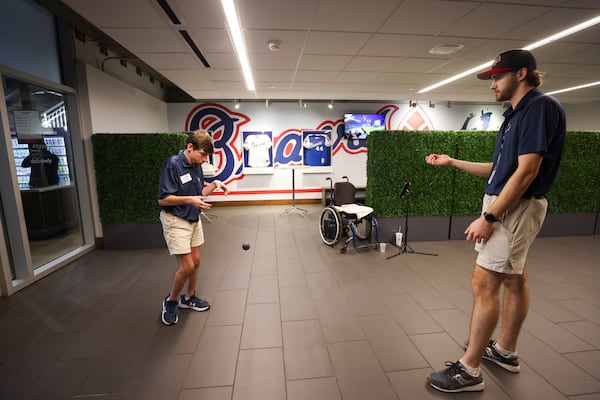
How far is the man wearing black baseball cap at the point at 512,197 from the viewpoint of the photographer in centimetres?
132

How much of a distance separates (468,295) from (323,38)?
123 inches

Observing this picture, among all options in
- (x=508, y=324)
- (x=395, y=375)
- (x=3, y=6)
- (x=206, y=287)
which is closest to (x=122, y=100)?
(x=3, y=6)

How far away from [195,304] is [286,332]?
89 cm

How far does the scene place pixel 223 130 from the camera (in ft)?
23.8

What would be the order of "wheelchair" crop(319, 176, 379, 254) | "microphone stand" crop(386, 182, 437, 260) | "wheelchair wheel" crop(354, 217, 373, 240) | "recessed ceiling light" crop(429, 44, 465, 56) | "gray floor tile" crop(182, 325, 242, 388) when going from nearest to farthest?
1. "gray floor tile" crop(182, 325, 242, 388)
2. "recessed ceiling light" crop(429, 44, 465, 56)
3. "microphone stand" crop(386, 182, 437, 260)
4. "wheelchair" crop(319, 176, 379, 254)
5. "wheelchair wheel" crop(354, 217, 373, 240)

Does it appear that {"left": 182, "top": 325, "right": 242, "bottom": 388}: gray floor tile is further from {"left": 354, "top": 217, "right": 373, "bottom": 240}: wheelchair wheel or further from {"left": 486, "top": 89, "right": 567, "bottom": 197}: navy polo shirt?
{"left": 354, "top": 217, "right": 373, "bottom": 240}: wheelchair wheel

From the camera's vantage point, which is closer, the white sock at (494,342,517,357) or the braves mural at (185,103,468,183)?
the white sock at (494,342,517,357)

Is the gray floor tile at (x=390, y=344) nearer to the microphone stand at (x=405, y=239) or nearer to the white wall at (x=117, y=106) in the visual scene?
the microphone stand at (x=405, y=239)

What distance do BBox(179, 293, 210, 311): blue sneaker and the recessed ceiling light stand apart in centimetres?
394

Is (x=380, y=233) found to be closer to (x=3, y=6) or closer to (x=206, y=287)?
(x=206, y=287)

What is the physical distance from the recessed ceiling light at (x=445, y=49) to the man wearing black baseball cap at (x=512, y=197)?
2.34 meters

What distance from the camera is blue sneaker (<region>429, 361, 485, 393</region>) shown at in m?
1.59

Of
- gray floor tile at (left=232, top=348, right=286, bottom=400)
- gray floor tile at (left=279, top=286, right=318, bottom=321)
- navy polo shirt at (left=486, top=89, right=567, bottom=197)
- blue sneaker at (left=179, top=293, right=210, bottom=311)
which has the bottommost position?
gray floor tile at (left=279, top=286, right=318, bottom=321)

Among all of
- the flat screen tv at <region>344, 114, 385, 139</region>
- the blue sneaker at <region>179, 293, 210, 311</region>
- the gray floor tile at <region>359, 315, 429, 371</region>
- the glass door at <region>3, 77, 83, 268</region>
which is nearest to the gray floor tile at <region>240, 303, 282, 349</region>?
the blue sneaker at <region>179, 293, 210, 311</region>
